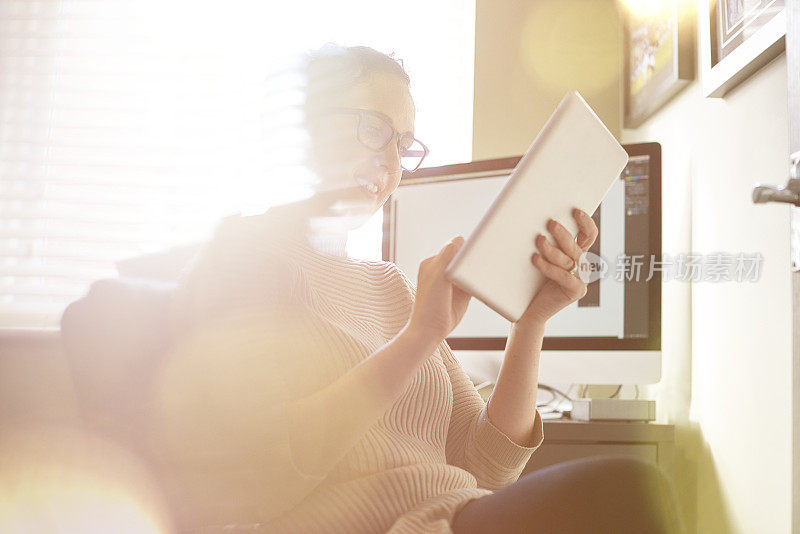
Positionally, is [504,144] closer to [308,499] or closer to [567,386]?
[567,386]

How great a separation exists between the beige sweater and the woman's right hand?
129 millimetres

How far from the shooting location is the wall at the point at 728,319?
106 cm

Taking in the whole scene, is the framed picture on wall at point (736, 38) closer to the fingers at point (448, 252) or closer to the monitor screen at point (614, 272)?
the monitor screen at point (614, 272)

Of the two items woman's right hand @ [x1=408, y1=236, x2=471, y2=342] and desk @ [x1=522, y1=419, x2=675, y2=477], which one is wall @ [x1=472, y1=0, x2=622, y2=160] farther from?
woman's right hand @ [x1=408, y1=236, x2=471, y2=342]

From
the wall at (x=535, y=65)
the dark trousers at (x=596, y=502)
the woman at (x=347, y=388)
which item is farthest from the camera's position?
the wall at (x=535, y=65)

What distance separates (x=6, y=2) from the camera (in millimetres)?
2023

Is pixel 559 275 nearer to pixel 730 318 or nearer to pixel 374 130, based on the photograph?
pixel 374 130

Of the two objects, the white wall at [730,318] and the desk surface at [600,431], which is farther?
the desk surface at [600,431]

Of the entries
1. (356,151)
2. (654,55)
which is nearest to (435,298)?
(356,151)

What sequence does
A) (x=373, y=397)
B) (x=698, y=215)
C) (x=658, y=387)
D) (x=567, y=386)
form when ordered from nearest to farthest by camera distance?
(x=373, y=397) → (x=698, y=215) → (x=658, y=387) → (x=567, y=386)

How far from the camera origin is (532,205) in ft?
2.25

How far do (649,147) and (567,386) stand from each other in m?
0.64

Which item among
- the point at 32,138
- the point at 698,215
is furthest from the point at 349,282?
the point at 32,138

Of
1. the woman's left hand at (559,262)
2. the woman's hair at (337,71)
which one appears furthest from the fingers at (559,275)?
the woman's hair at (337,71)
